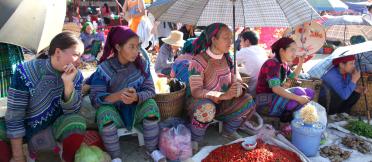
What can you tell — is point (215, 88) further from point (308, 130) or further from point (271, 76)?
point (308, 130)

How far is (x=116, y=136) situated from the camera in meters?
2.88

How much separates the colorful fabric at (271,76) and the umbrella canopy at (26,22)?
2323mm

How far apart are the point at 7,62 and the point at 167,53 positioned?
2.74 meters

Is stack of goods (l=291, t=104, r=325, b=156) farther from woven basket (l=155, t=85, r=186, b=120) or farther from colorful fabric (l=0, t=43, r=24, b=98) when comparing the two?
colorful fabric (l=0, t=43, r=24, b=98)

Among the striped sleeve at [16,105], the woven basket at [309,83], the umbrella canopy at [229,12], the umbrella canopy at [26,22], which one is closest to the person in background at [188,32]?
the woven basket at [309,83]

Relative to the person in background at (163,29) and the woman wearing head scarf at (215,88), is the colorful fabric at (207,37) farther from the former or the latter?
the person in background at (163,29)

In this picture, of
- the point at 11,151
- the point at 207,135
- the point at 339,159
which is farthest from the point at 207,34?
the point at 11,151

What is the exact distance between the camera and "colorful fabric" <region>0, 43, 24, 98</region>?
103 inches

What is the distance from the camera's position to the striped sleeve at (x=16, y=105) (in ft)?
8.22

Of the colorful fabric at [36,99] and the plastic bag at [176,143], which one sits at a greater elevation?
the colorful fabric at [36,99]

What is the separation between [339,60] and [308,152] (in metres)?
1.40

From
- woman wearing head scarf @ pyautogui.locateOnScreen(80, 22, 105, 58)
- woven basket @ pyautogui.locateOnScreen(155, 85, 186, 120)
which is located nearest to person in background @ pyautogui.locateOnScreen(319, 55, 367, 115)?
woven basket @ pyautogui.locateOnScreen(155, 85, 186, 120)

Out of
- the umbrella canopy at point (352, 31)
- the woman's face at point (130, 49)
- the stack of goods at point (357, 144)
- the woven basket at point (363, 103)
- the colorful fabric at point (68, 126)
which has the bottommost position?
the stack of goods at point (357, 144)

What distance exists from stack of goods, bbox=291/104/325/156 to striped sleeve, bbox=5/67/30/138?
2498 millimetres
